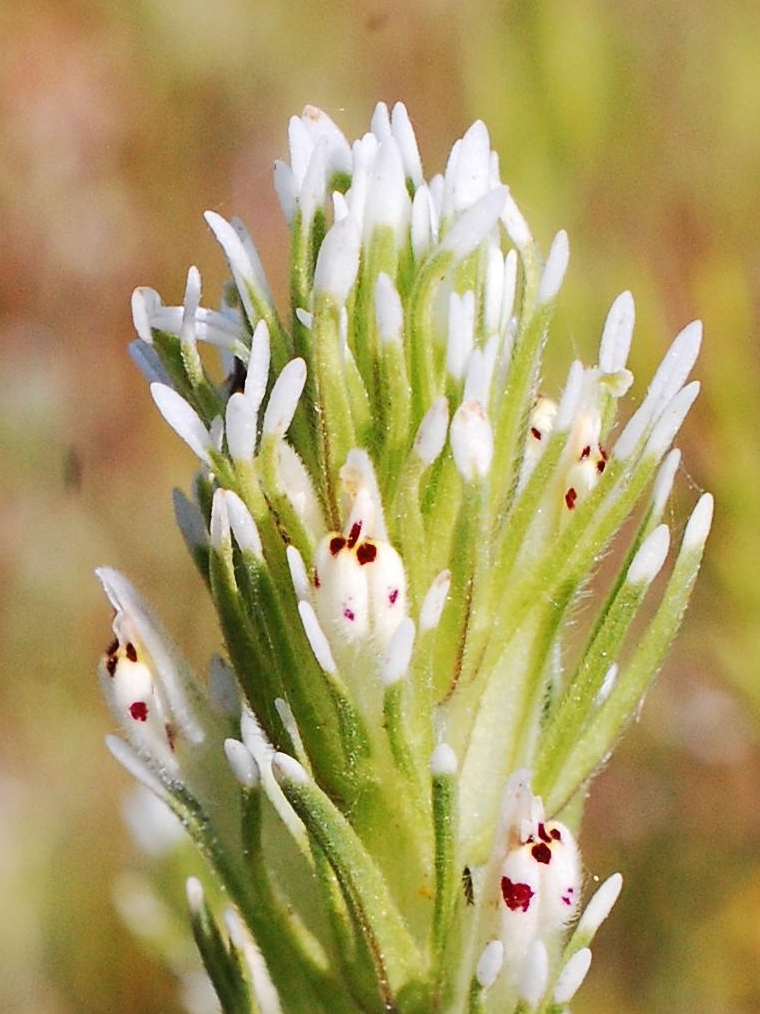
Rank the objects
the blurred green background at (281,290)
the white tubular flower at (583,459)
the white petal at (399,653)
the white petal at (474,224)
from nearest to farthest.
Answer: the white petal at (399,653)
the white petal at (474,224)
the white tubular flower at (583,459)
the blurred green background at (281,290)

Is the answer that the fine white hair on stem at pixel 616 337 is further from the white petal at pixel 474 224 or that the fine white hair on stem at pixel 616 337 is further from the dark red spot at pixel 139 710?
the dark red spot at pixel 139 710

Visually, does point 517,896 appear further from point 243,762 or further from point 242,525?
point 242,525

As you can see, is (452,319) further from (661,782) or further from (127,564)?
(127,564)

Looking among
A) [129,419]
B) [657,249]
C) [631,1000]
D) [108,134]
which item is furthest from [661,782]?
[108,134]

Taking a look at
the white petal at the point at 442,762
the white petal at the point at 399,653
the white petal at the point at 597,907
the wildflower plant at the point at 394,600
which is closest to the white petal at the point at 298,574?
the wildflower plant at the point at 394,600

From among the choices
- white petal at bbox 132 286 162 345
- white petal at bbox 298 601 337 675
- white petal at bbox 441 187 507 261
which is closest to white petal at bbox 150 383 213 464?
white petal at bbox 132 286 162 345

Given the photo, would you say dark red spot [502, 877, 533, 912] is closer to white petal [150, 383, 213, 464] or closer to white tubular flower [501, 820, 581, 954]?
white tubular flower [501, 820, 581, 954]
